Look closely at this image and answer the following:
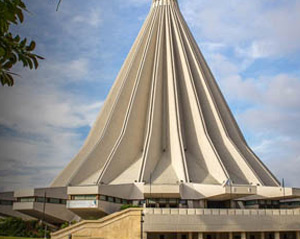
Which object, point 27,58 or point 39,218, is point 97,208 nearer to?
point 39,218

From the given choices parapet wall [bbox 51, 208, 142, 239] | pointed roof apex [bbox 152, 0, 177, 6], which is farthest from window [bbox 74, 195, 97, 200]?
pointed roof apex [bbox 152, 0, 177, 6]

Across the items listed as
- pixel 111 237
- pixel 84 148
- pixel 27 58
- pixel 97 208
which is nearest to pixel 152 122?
pixel 84 148

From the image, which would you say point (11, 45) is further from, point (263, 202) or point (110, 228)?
point (263, 202)

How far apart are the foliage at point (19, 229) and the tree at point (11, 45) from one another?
26.3 meters

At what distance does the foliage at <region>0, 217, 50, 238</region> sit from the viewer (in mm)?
27688

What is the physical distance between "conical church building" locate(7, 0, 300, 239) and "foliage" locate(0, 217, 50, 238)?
3.01 m

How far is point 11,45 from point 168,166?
37095 millimetres

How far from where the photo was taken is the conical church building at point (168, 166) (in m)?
28.0

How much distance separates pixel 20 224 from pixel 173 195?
526 inches

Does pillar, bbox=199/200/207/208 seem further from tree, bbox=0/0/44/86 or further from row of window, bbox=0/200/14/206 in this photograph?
tree, bbox=0/0/44/86

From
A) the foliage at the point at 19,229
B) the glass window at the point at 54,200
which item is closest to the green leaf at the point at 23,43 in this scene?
the foliage at the point at 19,229

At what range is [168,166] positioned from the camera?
4016 cm

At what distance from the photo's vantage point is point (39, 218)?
118 feet

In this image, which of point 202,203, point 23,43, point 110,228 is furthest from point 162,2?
point 23,43
